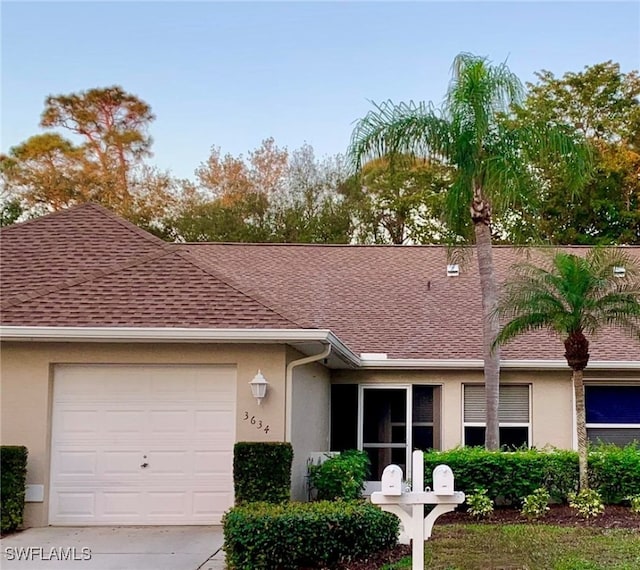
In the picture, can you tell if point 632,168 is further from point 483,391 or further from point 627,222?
point 483,391

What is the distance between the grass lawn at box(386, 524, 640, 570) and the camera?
302 inches

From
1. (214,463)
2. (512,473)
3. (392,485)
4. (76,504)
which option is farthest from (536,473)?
(76,504)

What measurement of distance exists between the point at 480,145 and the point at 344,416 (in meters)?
5.61

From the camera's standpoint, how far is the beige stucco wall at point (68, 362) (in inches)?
404

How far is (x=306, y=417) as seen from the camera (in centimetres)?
1181

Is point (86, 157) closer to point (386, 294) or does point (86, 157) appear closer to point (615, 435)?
point (386, 294)

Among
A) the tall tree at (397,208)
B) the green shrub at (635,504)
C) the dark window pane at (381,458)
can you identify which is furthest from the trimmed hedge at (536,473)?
the tall tree at (397,208)

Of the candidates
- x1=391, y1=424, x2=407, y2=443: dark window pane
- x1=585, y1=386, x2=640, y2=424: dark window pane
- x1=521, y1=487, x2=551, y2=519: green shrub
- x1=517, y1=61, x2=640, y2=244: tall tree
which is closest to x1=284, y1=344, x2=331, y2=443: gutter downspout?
x1=521, y1=487, x2=551, y2=519: green shrub

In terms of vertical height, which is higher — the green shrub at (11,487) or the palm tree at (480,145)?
the palm tree at (480,145)

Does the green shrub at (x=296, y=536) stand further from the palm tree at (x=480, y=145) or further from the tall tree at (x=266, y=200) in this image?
the tall tree at (x=266, y=200)

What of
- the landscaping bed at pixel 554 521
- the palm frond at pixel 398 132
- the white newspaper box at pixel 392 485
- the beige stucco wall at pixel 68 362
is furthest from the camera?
the palm frond at pixel 398 132

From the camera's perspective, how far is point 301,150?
36656mm

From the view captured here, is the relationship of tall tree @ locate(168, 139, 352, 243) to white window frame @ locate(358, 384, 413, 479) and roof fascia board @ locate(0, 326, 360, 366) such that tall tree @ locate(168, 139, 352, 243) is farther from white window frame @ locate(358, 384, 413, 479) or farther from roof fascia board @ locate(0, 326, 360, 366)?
roof fascia board @ locate(0, 326, 360, 366)

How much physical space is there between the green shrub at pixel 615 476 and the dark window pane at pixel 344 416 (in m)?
4.54
